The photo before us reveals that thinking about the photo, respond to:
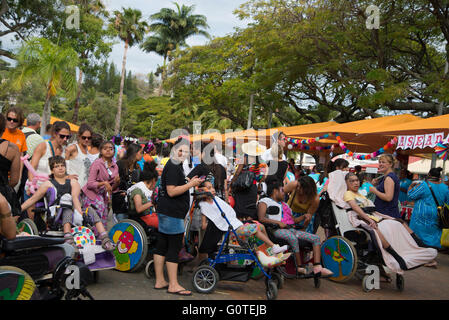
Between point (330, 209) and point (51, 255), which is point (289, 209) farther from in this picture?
point (51, 255)

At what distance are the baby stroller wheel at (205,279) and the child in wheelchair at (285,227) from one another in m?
0.97

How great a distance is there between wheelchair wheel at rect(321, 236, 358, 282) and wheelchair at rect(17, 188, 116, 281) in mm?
2748

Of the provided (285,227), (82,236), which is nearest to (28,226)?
(82,236)

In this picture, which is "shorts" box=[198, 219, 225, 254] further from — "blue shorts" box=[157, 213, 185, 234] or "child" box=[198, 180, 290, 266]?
"blue shorts" box=[157, 213, 185, 234]

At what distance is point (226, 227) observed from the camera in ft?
16.8

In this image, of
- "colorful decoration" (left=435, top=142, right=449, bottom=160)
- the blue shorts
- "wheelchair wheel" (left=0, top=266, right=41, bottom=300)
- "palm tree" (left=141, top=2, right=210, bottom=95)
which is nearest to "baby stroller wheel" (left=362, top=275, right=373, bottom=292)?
the blue shorts

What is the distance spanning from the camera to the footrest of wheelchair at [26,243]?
10.7 feet

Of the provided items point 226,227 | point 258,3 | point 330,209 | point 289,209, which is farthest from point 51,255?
point 258,3

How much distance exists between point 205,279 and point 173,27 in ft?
175

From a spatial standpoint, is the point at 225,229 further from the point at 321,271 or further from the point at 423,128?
the point at 423,128

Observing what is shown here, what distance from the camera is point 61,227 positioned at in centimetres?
499

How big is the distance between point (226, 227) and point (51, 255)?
6.81 ft

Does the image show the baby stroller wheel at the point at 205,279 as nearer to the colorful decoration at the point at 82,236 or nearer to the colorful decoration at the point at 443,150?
the colorful decoration at the point at 82,236
